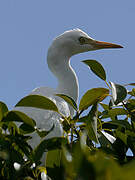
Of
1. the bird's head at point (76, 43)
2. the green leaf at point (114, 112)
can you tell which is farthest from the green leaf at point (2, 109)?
the bird's head at point (76, 43)

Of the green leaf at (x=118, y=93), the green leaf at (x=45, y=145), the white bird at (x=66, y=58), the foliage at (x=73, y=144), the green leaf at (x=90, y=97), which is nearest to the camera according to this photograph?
the foliage at (x=73, y=144)

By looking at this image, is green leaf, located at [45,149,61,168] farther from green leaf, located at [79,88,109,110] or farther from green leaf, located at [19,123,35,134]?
green leaf, located at [79,88,109,110]

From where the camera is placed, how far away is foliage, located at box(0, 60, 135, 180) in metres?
0.33

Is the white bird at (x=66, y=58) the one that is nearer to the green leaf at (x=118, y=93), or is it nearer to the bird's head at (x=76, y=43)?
the bird's head at (x=76, y=43)

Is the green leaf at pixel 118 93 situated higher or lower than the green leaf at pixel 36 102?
lower

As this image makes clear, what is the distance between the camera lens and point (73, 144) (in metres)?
0.83

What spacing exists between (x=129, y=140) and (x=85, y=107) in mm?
178

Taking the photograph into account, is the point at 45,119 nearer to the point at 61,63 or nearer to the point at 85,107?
the point at 61,63

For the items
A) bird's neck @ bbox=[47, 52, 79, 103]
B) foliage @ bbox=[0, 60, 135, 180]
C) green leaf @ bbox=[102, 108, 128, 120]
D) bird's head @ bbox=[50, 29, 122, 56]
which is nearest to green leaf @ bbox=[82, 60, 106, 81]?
foliage @ bbox=[0, 60, 135, 180]

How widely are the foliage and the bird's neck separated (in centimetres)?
155

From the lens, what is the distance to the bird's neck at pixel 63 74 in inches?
108

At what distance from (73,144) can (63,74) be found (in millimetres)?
2017

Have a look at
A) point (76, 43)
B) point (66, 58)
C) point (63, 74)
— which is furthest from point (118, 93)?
point (76, 43)

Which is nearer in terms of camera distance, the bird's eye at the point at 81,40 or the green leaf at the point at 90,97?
the green leaf at the point at 90,97
